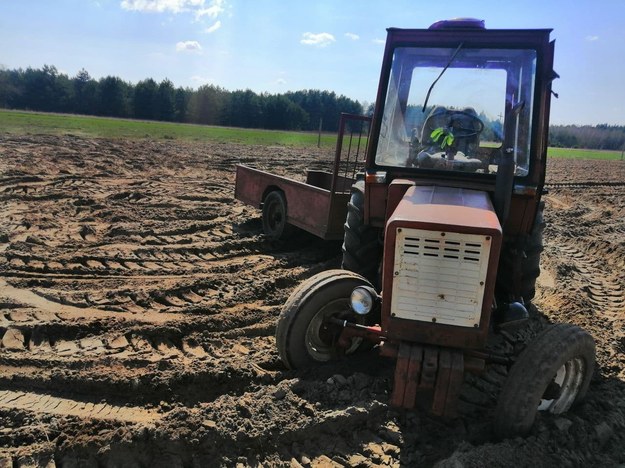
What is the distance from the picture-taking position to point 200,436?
3137 millimetres

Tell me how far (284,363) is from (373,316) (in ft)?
2.47

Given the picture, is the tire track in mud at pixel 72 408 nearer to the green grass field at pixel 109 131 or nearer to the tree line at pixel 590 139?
the green grass field at pixel 109 131

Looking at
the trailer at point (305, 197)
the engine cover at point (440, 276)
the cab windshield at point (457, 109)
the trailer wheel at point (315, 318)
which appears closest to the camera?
the engine cover at point (440, 276)

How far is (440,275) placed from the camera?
3.13m

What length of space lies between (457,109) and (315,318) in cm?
217

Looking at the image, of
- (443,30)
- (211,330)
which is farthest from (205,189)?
(443,30)

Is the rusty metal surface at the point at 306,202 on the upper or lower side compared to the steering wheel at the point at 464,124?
lower

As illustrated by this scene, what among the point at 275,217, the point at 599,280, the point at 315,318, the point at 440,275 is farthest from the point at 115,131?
the point at 440,275

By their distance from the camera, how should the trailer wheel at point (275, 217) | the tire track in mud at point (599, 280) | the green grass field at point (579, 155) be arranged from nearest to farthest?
1. the tire track in mud at point (599, 280)
2. the trailer wheel at point (275, 217)
3. the green grass field at point (579, 155)

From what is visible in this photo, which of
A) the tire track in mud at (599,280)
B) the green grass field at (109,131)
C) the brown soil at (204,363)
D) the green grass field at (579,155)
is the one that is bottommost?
the brown soil at (204,363)

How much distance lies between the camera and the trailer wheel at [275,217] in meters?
7.58

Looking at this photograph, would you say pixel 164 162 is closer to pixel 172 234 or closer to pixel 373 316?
pixel 172 234

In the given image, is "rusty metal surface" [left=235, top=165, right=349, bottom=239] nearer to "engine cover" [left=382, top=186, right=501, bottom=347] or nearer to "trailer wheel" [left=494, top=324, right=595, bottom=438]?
"engine cover" [left=382, top=186, right=501, bottom=347]

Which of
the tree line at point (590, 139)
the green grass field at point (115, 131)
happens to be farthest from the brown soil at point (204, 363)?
the tree line at point (590, 139)
